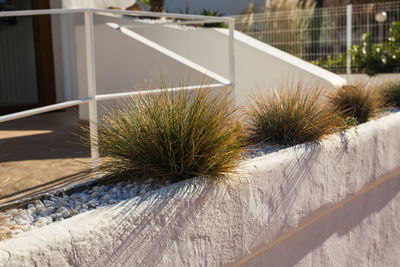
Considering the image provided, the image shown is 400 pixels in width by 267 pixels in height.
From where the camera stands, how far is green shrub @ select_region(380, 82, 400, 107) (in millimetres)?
5387

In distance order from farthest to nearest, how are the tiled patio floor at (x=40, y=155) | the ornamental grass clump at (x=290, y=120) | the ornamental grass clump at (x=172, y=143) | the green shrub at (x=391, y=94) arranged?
the green shrub at (x=391, y=94) < the tiled patio floor at (x=40, y=155) < the ornamental grass clump at (x=290, y=120) < the ornamental grass clump at (x=172, y=143)

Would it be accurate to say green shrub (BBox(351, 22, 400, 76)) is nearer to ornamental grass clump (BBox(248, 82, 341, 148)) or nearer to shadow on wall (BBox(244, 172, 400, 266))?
shadow on wall (BBox(244, 172, 400, 266))

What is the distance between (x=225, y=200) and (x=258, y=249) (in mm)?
445

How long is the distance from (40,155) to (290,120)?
259cm

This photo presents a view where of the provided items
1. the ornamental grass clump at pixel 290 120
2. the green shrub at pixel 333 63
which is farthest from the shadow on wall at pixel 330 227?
the green shrub at pixel 333 63

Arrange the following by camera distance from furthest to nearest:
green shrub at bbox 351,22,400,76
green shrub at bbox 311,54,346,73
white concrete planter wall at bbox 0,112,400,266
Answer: green shrub at bbox 311,54,346,73, green shrub at bbox 351,22,400,76, white concrete planter wall at bbox 0,112,400,266

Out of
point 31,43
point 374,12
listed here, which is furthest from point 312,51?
point 31,43

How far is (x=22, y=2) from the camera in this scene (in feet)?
26.6

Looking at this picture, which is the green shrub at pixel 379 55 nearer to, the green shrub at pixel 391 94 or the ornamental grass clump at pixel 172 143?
the green shrub at pixel 391 94

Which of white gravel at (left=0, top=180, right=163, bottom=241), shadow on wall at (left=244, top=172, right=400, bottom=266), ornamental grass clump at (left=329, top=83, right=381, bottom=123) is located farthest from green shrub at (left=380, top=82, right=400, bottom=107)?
white gravel at (left=0, top=180, right=163, bottom=241)

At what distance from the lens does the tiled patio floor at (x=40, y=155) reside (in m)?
3.93

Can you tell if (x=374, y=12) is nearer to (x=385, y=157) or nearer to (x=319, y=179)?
(x=385, y=157)

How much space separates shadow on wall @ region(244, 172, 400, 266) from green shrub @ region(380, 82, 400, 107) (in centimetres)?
107

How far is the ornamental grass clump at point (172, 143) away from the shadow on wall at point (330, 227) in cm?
64
